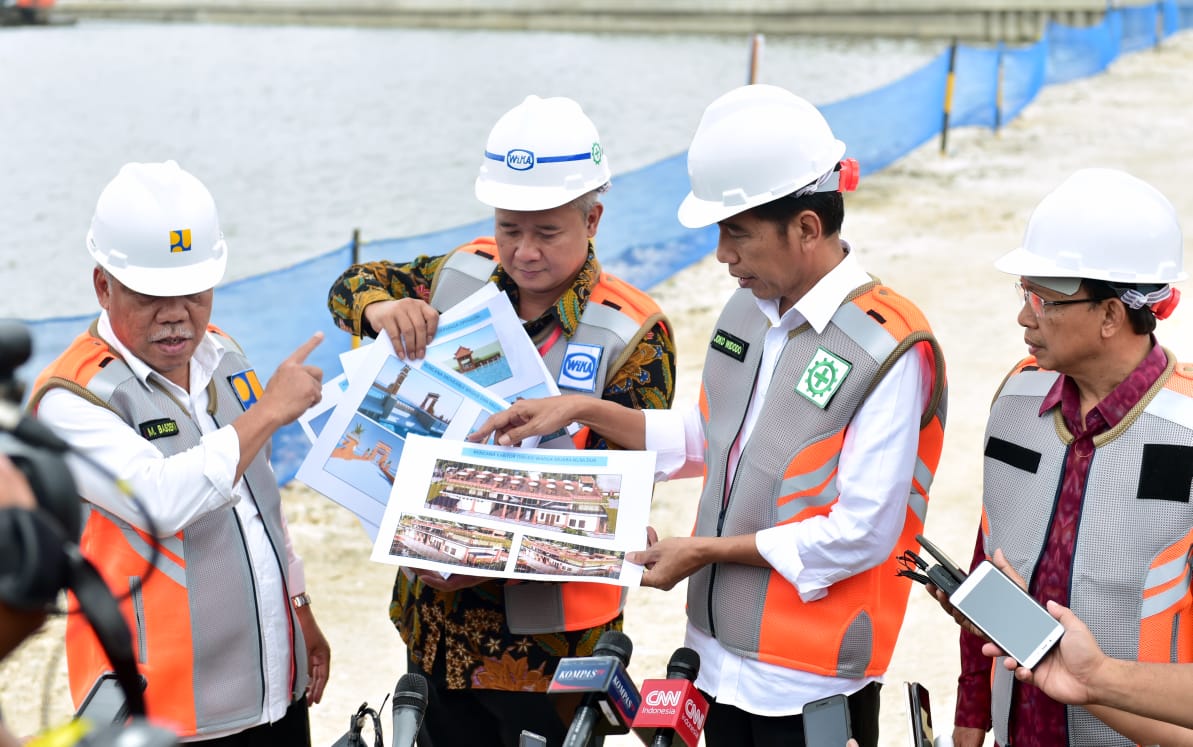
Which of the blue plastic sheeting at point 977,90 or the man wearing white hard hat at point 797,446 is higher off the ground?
the man wearing white hard hat at point 797,446

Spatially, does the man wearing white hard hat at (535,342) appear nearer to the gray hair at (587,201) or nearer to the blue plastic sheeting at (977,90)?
the gray hair at (587,201)

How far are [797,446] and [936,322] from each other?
726 centimetres

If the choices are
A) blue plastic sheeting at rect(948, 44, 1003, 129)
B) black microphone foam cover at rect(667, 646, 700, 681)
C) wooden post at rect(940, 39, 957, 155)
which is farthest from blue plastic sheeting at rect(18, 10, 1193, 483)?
black microphone foam cover at rect(667, 646, 700, 681)

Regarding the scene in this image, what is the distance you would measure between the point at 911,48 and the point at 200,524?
1404 inches

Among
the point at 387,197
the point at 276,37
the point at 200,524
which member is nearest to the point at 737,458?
the point at 200,524

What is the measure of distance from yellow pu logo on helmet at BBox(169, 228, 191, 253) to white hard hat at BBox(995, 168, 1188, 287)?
1873 millimetres

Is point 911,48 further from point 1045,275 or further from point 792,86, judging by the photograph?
point 1045,275

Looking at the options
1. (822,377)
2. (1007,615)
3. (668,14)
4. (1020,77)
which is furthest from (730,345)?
(668,14)

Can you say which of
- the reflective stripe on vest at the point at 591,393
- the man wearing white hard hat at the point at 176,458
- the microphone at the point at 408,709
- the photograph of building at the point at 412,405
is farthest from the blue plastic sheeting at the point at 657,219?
the microphone at the point at 408,709

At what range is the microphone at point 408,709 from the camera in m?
2.28

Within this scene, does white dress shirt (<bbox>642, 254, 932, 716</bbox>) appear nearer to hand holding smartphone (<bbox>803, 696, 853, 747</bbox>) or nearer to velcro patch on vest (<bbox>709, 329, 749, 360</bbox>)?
velcro patch on vest (<bbox>709, 329, 749, 360</bbox>)

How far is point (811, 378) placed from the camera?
2832 millimetres

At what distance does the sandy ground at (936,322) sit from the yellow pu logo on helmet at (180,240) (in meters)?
0.98

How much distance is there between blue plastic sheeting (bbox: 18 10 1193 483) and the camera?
262 inches
